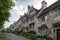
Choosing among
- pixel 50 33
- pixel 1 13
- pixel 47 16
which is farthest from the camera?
pixel 47 16

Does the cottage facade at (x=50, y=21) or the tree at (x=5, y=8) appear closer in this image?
the tree at (x=5, y=8)

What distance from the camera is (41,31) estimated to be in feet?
143

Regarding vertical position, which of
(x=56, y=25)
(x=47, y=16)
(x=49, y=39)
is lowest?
(x=49, y=39)

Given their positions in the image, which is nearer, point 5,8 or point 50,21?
point 5,8

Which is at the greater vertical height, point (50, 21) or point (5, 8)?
point (5, 8)

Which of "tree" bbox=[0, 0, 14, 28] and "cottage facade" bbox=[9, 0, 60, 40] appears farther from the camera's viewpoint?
"cottage facade" bbox=[9, 0, 60, 40]

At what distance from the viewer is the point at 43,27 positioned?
1690 inches

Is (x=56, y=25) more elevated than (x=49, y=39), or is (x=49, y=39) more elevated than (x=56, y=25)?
(x=56, y=25)

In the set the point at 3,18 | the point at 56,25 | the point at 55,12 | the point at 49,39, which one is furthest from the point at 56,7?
the point at 3,18

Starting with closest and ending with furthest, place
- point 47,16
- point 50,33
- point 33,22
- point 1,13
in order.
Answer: point 1,13 < point 50,33 < point 47,16 < point 33,22

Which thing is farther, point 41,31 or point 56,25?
point 41,31

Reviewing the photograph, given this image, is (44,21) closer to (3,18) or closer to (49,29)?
(49,29)

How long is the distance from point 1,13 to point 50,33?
15.5 m

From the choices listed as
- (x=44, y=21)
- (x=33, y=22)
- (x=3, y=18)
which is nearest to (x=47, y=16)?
(x=44, y=21)
